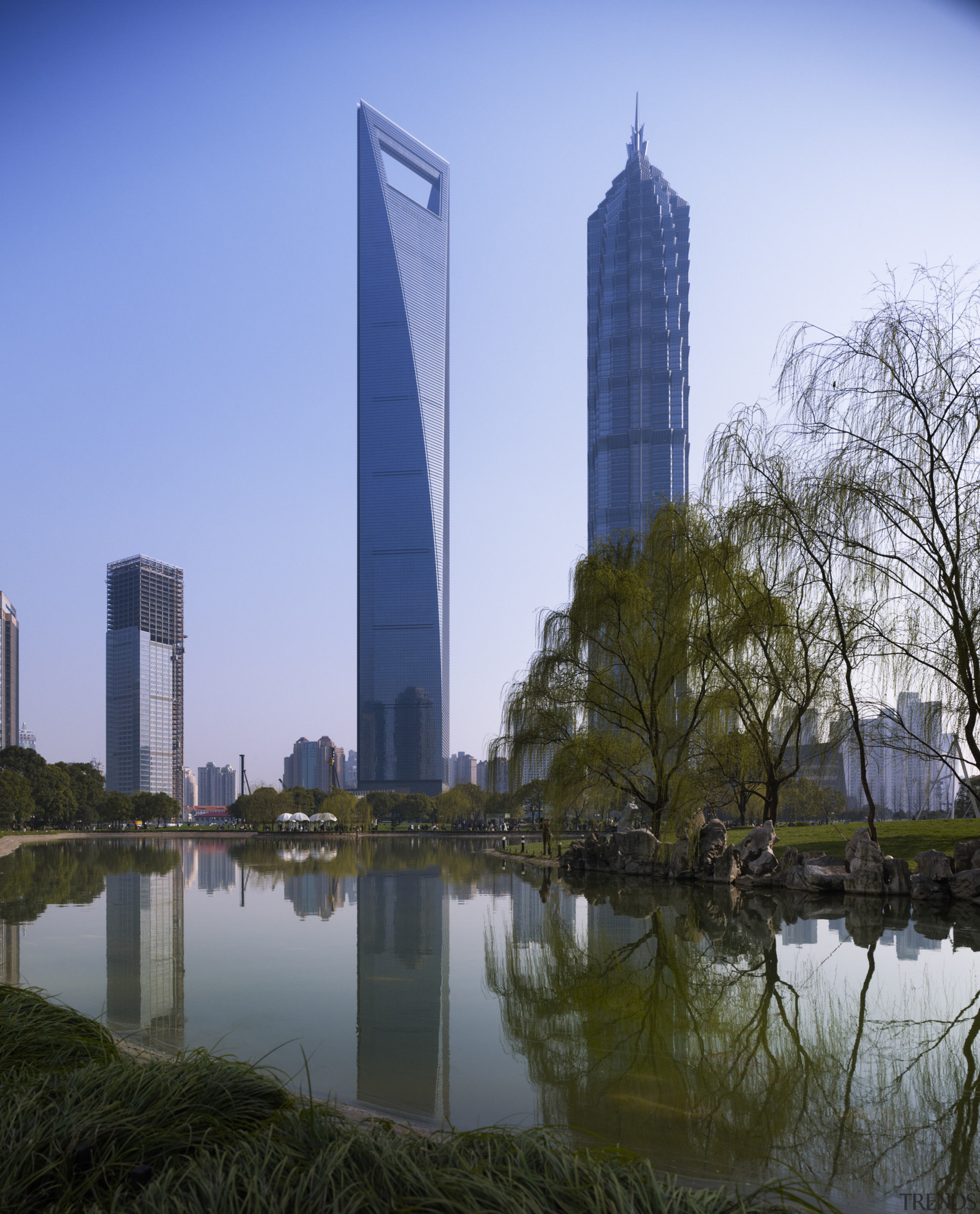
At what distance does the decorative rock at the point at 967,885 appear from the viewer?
1143cm

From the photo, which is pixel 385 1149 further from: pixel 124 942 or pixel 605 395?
pixel 605 395

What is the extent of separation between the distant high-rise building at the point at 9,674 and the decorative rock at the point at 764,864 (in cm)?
12087

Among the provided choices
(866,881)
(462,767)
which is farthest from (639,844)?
(462,767)

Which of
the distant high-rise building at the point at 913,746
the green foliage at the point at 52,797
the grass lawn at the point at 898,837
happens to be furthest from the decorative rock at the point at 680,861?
the green foliage at the point at 52,797

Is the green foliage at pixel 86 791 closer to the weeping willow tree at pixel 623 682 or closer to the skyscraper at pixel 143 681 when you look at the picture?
the weeping willow tree at pixel 623 682

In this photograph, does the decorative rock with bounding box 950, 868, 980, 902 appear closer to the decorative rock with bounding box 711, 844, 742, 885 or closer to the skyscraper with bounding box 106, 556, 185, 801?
the decorative rock with bounding box 711, 844, 742, 885

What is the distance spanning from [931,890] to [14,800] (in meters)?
50.5

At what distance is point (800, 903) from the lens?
12.3m

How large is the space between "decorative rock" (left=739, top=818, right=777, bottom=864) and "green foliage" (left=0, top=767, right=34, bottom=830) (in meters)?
46.2

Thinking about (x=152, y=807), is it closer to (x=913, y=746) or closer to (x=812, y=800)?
(x=812, y=800)

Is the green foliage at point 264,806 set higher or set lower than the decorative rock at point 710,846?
lower

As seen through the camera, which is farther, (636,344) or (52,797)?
(636,344)

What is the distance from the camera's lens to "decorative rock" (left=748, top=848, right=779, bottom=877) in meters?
14.6

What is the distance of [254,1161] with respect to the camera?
9.11ft
